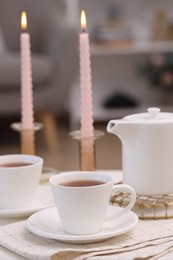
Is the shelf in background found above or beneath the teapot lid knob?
above

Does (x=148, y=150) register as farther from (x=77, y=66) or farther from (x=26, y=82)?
(x=77, y=66)

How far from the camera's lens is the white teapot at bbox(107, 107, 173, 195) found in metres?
1.18

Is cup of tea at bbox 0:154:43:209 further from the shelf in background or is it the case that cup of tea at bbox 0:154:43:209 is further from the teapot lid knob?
the shelf in background

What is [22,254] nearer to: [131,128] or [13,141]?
[131,128]

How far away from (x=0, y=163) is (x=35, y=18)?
263cm

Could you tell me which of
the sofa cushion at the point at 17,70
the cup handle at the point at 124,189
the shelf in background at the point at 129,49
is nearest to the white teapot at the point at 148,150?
the cup handle at the point at 124,189

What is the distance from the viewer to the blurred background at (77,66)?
3479mm

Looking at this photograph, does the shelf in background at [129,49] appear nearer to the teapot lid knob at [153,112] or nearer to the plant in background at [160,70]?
the plant in background at [160,70]

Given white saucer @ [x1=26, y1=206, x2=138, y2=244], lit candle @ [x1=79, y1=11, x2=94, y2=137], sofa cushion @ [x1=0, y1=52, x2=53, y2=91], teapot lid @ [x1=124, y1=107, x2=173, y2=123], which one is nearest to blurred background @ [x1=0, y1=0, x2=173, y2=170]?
sofa cushion @ [x1=0, y1=52, x2=53, y2=91]

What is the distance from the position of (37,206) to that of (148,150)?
0.74 feet

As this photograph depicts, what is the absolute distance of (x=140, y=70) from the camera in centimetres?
429

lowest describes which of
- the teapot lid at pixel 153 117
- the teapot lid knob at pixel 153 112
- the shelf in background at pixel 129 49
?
the teapot lid at pixel 153 117

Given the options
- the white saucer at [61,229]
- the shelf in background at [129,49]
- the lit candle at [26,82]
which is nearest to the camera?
the white saucer at [61,229]

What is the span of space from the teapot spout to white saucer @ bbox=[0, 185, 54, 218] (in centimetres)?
18
